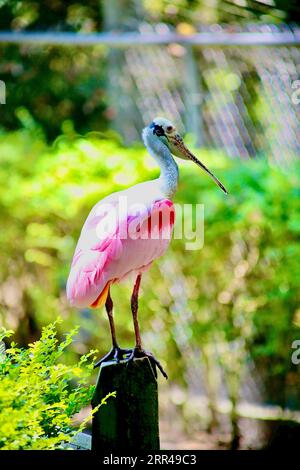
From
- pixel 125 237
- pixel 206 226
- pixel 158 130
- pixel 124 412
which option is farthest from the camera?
pixel 206 226

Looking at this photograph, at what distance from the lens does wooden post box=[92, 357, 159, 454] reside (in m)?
3.46

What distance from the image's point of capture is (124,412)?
3467 millimetres

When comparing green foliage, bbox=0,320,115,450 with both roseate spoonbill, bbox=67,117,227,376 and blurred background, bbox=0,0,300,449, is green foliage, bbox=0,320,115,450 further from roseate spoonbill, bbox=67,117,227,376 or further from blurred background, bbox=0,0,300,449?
blurred background, bbox=0,0,300,449

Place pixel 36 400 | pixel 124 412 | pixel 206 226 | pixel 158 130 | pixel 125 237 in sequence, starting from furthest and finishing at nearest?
pixel 206 226 → pixel 158 130 → pixel 125 237 → pixel 124 412 → pixel 36 400

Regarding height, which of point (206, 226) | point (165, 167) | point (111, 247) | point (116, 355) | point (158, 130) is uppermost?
point (158, 130)

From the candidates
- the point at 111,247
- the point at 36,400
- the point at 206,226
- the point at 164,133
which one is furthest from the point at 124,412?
the point at 206,226

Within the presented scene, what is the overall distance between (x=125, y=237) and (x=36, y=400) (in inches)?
27.1

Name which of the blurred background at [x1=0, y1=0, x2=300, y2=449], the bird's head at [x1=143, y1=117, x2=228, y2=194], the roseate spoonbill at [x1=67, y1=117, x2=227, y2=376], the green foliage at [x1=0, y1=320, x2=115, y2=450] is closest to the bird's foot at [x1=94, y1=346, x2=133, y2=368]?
the roseate spoonbill at [x1=67, y1=117, x2=227, y2=376]

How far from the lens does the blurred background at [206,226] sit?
5.58 metres

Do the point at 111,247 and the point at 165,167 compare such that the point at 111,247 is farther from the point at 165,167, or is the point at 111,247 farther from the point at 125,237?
the point at 165,167

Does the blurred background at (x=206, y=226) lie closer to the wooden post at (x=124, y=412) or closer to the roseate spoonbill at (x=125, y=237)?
the roseate spoonbill at (x=125, y=237)

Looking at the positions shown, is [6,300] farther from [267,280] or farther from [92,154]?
[267,280]

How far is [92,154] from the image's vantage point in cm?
622

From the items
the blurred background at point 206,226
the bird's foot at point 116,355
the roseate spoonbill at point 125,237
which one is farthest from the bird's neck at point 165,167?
the blurred background at point 206,226
